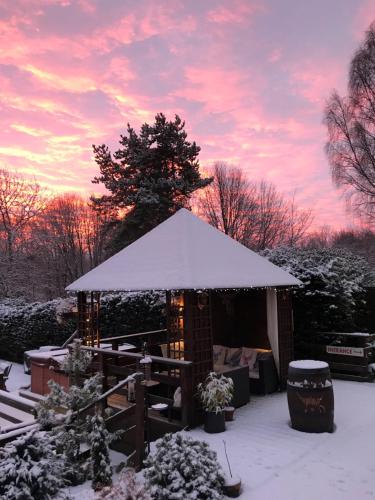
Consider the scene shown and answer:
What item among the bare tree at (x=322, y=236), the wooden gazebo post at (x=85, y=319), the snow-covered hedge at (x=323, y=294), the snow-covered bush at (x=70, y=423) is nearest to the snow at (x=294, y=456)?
the snow-covered bush at (x=70, y=423)

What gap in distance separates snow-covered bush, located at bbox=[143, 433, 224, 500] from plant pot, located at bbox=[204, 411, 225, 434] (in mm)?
1669

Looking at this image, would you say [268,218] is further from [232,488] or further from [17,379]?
[232,488]

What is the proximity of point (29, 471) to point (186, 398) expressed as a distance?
10.00 ft

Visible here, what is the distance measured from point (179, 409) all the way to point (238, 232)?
771 inches

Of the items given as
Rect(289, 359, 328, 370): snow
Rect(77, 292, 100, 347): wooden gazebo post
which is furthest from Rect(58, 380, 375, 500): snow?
Rect(77, 292, 100, 347): wooden gazebo post

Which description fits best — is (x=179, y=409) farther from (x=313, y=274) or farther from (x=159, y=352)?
(x=313, y=274)

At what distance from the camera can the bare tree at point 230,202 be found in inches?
1001

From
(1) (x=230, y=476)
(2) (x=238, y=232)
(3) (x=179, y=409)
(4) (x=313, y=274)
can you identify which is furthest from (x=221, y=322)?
(2) (x=238, y=232)

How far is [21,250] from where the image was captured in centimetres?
2423

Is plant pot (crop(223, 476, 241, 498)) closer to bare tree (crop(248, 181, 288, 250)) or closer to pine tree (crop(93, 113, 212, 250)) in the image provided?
pine tree (crop(93, 113, 212, 250))

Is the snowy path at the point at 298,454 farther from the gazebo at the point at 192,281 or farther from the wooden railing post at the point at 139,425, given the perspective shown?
the gazebo at the point at 192,281

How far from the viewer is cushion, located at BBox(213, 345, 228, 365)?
1001 cm

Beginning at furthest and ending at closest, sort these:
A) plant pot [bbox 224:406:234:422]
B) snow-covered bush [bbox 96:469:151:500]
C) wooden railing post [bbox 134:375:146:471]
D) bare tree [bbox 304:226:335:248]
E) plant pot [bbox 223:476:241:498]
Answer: bare tree [bbox 304:226:335:248]
plant pot [bbox 224:406:234:422]
wooden railing post [bbox 134:375:146:471]
plant pot [bbox 223:476:241:498]
snow-covered bush [bbox 96:469:151:500]

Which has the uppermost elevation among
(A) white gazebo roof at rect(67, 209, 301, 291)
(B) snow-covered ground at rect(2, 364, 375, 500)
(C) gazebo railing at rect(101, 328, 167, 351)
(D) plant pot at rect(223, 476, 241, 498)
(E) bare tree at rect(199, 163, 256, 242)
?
(E) bare tree at rect(199, 163, 256, 242)
